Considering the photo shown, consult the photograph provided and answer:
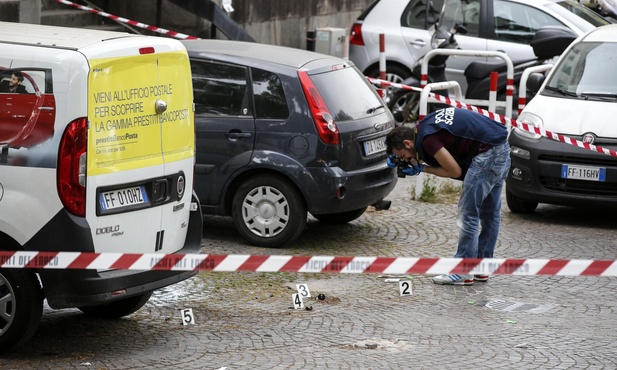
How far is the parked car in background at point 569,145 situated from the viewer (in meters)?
11.2

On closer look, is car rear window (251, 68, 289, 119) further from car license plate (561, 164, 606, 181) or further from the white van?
car license plate (561, 164, 606, 181)

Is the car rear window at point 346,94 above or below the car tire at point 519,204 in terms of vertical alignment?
above

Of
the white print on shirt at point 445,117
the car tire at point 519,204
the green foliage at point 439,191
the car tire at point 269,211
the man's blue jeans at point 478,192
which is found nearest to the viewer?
the white print on shirt at point 445,117

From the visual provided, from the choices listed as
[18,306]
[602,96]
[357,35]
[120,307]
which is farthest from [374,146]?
[357,35]

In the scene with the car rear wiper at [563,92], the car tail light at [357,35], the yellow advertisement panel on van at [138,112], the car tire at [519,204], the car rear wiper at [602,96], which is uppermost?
the yellow advertisement panel on van at [138,112]

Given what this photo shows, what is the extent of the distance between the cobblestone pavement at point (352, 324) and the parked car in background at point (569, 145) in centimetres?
94

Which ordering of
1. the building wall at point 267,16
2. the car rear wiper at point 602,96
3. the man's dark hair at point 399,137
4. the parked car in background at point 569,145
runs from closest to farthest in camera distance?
the man's dark hair at point 399,137 → the parked car in background at point 569,145 → the car rear wiper at point 602,96 → the building wall at point 267,16

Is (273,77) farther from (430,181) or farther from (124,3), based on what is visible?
(124,3)

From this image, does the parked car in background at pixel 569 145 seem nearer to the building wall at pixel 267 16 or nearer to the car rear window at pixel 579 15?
the car rear window at pixel 579 15

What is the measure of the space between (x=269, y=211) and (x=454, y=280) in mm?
1866

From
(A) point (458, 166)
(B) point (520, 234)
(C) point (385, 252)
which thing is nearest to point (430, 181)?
(B) point (520, 234)

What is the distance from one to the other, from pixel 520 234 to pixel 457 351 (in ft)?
12.9

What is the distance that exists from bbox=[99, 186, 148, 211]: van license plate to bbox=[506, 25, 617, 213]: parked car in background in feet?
17.8

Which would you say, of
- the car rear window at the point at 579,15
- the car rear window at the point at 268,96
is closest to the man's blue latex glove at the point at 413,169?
the car rear window at the point at 268,96
